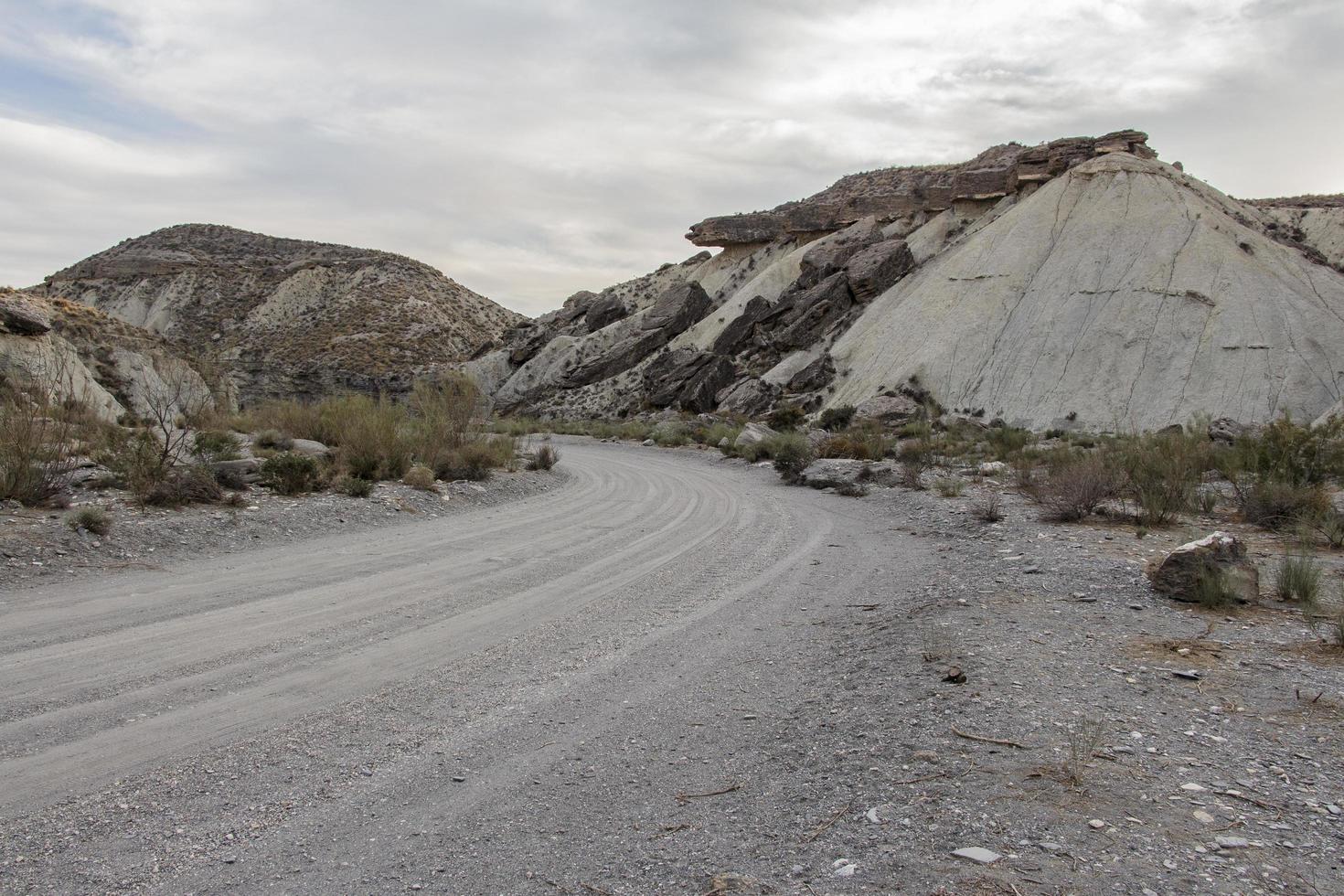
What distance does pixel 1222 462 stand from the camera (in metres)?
15.9

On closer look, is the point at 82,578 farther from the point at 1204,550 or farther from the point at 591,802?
the point at 1204,550

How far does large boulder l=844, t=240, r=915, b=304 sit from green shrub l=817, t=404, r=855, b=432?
42.5 ft

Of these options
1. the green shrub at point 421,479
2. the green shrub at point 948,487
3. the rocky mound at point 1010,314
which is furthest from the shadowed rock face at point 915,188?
the green shrub at point 421,479

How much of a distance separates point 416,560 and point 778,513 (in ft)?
23.0

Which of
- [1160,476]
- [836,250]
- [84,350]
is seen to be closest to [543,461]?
[1160,476]

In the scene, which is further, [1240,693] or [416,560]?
[416,560]

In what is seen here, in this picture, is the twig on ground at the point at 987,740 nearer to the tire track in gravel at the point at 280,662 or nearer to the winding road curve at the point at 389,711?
the winding road curve at the point at 389,711

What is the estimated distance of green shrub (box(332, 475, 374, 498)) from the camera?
551 inches

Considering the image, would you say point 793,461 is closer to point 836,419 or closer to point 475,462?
point 475,462

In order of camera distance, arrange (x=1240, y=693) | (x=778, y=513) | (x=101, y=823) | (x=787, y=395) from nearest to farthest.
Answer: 1. (x=101, y=823)
2. (x=1240, y=693)
3. (x=778, y=513)
4. (x=787, y=395)

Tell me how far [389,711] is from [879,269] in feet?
149

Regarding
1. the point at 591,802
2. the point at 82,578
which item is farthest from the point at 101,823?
the point at 82,578

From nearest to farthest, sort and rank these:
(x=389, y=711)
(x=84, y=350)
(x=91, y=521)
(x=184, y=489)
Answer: (x=389, y=711) < (x=91, y=521) < (x=184, y=489) < (x=84, y=350)

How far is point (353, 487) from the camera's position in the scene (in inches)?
551
